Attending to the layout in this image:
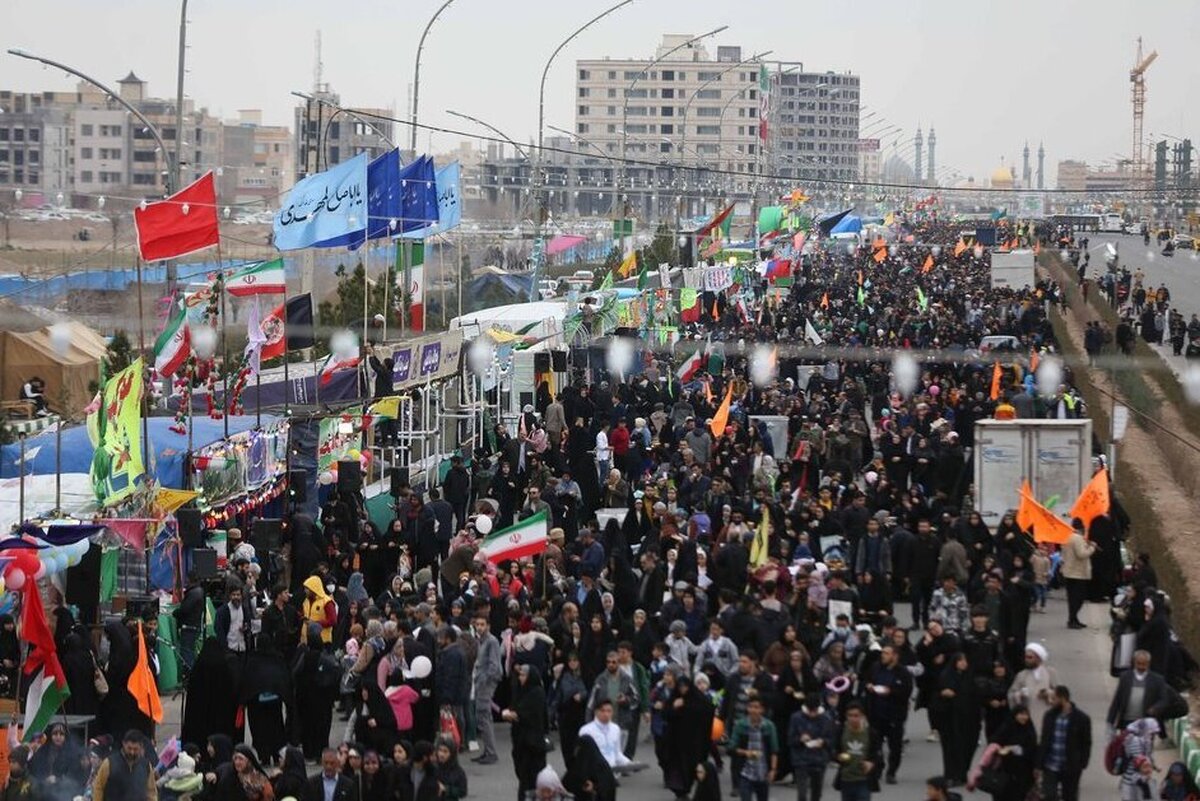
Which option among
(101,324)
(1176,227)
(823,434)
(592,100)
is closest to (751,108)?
(592,100)

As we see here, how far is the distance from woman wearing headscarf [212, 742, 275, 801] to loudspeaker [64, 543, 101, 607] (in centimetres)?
450

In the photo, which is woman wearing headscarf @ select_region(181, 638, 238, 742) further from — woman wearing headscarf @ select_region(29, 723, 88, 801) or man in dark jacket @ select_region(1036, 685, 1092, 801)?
man in dark jacket @ select_region(1036, 685, 1092, 801)

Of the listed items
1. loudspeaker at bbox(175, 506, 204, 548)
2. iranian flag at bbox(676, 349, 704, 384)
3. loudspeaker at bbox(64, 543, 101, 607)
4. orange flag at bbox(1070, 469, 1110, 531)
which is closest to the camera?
loudspeaker at bbox(64, 543, 101, 607)

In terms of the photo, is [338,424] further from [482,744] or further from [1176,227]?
[1176,227]

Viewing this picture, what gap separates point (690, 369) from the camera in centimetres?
3195

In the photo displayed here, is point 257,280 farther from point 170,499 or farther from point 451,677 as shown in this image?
point 451,677

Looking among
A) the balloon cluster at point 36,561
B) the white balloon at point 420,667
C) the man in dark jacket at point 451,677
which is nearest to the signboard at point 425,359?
the balloon cluster at point 36,561

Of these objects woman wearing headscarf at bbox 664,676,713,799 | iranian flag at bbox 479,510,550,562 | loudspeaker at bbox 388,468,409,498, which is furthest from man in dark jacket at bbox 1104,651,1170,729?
loudspeaker at bbox 388,468,409,498

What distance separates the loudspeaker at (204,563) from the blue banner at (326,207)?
774 centimetres

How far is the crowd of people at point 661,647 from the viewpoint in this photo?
11695 mm

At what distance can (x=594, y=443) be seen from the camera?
2483 centimetres

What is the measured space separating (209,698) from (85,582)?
2022 mm

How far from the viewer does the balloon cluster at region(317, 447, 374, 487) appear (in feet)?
68.1

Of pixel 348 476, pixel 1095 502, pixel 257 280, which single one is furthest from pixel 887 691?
pixel 257 280
